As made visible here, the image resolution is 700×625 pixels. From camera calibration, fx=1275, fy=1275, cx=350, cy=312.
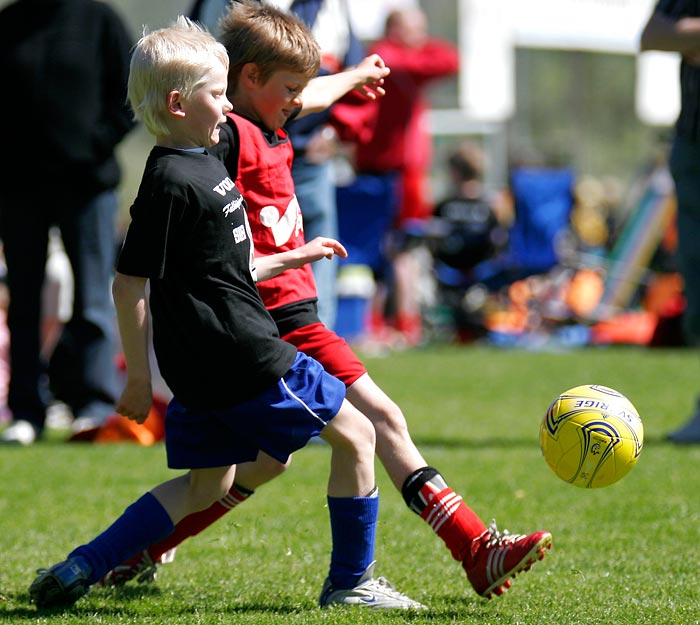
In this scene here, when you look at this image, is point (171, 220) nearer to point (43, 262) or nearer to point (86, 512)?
point (86, 512)

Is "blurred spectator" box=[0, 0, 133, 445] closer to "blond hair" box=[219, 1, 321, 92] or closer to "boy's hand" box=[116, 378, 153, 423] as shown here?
"blond hair" box=[219, 1, 321, 92]

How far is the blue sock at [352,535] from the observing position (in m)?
3.41

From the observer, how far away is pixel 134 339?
125 inches

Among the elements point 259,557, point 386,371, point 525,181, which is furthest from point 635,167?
point 259,557

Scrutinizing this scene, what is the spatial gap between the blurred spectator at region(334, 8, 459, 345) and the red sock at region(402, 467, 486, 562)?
7.93 m

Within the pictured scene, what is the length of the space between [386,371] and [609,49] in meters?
18.2

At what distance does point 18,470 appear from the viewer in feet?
18.3

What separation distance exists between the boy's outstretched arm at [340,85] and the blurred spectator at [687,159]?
2.26 metres

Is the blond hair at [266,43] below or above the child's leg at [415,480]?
above

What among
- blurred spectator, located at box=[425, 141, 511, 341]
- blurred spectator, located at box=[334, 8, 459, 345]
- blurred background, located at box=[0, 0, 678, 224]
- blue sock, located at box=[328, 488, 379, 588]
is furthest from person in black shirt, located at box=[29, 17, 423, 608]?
blurred background, located at box=[0, 0, 678, 224]

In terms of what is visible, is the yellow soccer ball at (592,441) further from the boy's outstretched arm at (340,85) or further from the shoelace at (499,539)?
the boy's outstretched arm at (340,85)

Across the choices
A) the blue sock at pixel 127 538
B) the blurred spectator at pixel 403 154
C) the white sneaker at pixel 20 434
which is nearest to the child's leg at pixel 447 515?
the blue sock at pixel 127 538

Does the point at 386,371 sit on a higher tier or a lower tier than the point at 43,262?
lower

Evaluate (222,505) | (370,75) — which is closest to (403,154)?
(370,75)
